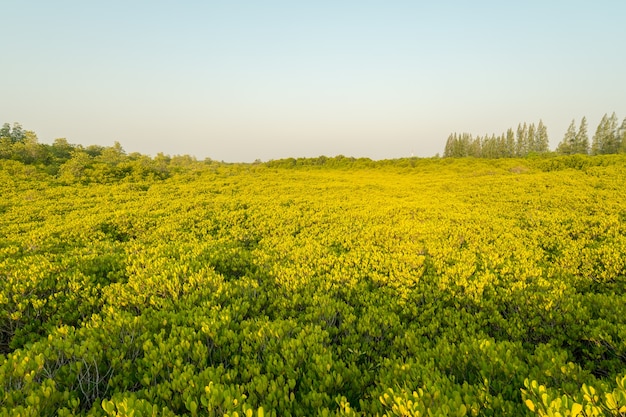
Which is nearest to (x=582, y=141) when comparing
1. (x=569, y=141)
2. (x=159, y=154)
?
(x=569, y=141)

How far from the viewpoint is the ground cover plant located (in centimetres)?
305

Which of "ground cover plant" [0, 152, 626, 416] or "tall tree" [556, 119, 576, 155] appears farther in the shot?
"tall tree" [556, 119, 576, 155]

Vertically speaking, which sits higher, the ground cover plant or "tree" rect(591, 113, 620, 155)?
"tree" rect(591, 113, 620, 155)

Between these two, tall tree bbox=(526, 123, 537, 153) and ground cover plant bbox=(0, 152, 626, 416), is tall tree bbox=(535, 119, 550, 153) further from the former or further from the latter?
ground cover plant bbox=(0, 152, 626, 416)

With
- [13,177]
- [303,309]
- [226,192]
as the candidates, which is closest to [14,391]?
[303,309]

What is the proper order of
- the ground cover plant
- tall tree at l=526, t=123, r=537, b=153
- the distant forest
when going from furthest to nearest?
tall tree at l=526, t=123, r=537, b=153 → the distant forest → the ground cover plant

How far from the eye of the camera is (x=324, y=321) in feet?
16.1

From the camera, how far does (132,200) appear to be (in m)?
19.7

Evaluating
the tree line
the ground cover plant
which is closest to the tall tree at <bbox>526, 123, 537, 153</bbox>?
the tree line

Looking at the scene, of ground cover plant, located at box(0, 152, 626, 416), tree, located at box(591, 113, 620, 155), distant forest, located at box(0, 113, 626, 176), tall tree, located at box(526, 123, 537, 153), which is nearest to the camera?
ground cover plant, located at box(0, 152, 626, 416)

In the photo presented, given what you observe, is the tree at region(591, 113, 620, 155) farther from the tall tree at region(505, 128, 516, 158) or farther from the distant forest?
the tall tree at region(505, 128, 516, 158)

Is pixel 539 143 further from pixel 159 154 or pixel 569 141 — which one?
pixel 159 154

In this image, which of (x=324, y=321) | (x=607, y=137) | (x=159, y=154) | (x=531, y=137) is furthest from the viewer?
(x=531, y=137)

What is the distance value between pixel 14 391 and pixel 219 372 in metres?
1.99
